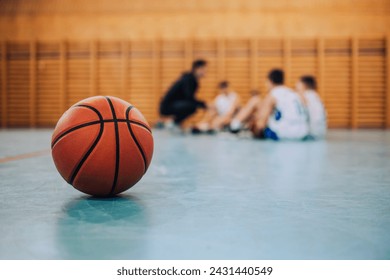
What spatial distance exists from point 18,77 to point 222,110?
5.99 meters

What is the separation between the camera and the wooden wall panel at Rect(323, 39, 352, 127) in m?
11.3

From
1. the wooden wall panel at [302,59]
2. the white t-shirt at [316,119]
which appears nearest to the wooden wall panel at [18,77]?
the wooden wall panel at [302,59]

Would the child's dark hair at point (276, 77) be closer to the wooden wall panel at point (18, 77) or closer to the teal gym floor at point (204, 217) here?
the teal gym floor at point (204, 217)

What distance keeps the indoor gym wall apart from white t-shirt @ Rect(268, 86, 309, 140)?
4.71 metres

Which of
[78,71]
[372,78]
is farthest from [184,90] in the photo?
[372,78]

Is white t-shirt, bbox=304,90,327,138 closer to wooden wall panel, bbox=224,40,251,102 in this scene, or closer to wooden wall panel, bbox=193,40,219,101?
wooden wall panel, bbox=224,40,251,102

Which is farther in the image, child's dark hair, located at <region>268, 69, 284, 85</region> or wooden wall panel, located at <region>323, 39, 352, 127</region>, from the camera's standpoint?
wooden wall panel, located at <region>323, 39, 352, 127</region>

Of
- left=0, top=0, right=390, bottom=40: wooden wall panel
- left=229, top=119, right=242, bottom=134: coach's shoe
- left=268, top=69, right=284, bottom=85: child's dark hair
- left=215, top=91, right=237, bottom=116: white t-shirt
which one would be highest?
left=0, top=0, right=390, bottom=40: wooden wall panel

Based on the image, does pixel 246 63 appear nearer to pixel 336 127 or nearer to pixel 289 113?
pixel 336 127

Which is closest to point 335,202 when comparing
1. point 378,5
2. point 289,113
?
point 289,113

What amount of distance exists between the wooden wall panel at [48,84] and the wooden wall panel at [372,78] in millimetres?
8345

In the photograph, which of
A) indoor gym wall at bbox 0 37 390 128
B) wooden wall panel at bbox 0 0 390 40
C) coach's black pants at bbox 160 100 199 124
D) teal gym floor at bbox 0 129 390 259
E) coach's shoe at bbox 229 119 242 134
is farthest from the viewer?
indoor gym wall at bbox 0 37 390 128

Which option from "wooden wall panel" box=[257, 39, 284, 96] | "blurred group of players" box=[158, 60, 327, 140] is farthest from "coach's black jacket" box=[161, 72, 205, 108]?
"wooden wall panel" box=[257, 39, 284, 96]

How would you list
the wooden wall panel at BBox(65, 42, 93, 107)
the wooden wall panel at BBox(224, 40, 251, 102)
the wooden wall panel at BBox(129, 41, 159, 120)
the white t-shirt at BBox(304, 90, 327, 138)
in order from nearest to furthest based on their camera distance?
the white t-shirt at BBox(304, 90, 327, 138)
the wooden wall panel at BBox(224, 40, 251, 102)
the wooden wall panel at BBox(129, 41, 159, 120)
the wooden wall panel at BBox(65, 42, 93, 107)
